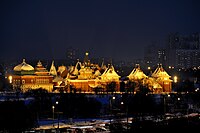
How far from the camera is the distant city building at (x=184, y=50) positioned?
56.6m

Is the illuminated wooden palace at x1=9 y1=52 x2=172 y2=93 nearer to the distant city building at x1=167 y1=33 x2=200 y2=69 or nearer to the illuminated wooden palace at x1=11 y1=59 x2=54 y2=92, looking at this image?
the illuminated wooden palace at x1=11 y1=59 x2=54 y2=92

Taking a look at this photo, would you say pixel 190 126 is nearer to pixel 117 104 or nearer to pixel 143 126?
pixel 143 126

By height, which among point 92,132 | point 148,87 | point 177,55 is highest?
point 177,55

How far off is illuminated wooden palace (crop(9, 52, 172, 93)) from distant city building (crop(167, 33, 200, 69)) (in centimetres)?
3015

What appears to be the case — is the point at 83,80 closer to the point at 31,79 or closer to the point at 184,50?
the point at 31,79

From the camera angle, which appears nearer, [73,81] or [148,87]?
[148,87]

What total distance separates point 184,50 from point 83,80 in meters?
33.2

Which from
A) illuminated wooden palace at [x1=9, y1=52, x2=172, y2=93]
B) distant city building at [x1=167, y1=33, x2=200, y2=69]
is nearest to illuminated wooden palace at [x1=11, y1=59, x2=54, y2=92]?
illuminated wooden palace at [x1=9, y1=52, x2=172, y2=93]

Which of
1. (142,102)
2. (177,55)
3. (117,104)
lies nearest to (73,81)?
(117,104)

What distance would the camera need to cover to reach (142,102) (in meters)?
18.8

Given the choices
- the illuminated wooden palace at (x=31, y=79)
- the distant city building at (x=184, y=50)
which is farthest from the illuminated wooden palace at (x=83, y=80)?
the distant city building at (x=184, y=50)

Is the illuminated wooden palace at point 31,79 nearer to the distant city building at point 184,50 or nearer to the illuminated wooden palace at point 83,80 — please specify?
the illuminated wooden palace at point 83,80

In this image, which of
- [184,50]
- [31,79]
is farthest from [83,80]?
[184,50]

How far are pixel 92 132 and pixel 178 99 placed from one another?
968cm
